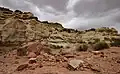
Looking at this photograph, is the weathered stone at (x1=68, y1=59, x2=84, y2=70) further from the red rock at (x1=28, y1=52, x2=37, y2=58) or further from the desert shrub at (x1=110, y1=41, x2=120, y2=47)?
the desert shrub at (x1=110, y1=41, x2=120, y2=47)

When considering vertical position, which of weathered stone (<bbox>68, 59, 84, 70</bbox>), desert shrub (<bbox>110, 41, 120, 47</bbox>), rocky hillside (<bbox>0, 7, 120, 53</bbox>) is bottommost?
weathered stone (<bbox>68, 59, 84, 70</bbox>)

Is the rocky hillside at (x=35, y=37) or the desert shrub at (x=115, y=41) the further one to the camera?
the desert shrub at (x=115, y=41)

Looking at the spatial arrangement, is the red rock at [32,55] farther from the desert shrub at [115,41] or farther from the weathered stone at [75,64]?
the desert shrub at [115,41]

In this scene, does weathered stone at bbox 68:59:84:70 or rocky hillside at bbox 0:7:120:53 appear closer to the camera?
weathered stone at bbox 68:59:84:70

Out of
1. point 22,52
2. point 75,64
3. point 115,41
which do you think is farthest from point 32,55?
point 115,41

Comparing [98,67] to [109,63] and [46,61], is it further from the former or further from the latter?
[46,61]

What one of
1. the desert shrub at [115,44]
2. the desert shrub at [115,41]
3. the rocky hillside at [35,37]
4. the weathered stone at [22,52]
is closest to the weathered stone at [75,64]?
the weathered stone at [22,52]

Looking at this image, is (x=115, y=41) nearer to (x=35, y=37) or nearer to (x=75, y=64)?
(x=35, y=37)

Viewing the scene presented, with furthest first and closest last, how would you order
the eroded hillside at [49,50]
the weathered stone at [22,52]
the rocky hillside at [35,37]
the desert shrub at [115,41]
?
the desert shrub at [115,41], the rocky hillside at [35,37], the weathered stone at [22,52], the eroded hillside at [49,50]

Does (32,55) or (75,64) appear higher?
(32,55)

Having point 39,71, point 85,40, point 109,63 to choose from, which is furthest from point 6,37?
point 109,63

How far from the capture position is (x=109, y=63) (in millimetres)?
11094

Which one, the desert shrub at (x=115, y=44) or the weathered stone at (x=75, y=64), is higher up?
the desert shrub at (x=115, y=44)

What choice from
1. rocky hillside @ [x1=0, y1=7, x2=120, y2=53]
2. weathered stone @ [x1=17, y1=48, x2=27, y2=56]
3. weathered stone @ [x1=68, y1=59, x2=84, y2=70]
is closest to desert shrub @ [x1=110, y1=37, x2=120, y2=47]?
rocky hillside @ [x1=0, y1=7, x2=120, y2=53]
